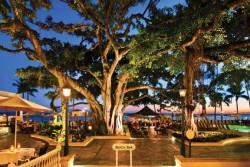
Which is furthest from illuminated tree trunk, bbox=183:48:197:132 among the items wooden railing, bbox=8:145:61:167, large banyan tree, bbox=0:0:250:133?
wooden railing, bbox=8:145:61:167

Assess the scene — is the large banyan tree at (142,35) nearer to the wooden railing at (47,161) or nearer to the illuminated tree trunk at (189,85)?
the illuminated tree trunk at (189,85)

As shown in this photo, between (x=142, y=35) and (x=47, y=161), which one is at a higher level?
(x=142, y=35)

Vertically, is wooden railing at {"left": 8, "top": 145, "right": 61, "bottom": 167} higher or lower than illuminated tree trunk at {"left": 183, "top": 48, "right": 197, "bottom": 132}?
lower

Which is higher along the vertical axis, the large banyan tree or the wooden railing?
the large banyan tree

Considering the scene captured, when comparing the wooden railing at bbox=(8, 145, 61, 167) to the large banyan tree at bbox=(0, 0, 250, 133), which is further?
the large banyan tree at bbox=(0, 0, 250, 133)

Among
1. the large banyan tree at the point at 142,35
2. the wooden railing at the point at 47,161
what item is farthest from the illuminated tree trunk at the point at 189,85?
the wooden railing at the point at 47,161

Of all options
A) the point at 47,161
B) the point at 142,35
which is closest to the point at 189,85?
the point at 142,35

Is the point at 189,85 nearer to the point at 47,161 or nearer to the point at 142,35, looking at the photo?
the point at 142,35

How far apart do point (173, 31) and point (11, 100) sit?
28.5ft

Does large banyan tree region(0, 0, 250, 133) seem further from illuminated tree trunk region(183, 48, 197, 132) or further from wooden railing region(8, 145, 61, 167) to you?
wooden railing region(8, 145, 61, 167)

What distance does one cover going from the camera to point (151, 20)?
17.6m

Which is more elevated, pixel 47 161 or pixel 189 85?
pixel 189 85

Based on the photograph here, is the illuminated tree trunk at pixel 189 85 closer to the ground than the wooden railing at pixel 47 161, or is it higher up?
higher up

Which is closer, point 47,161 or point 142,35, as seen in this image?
point 47,161
